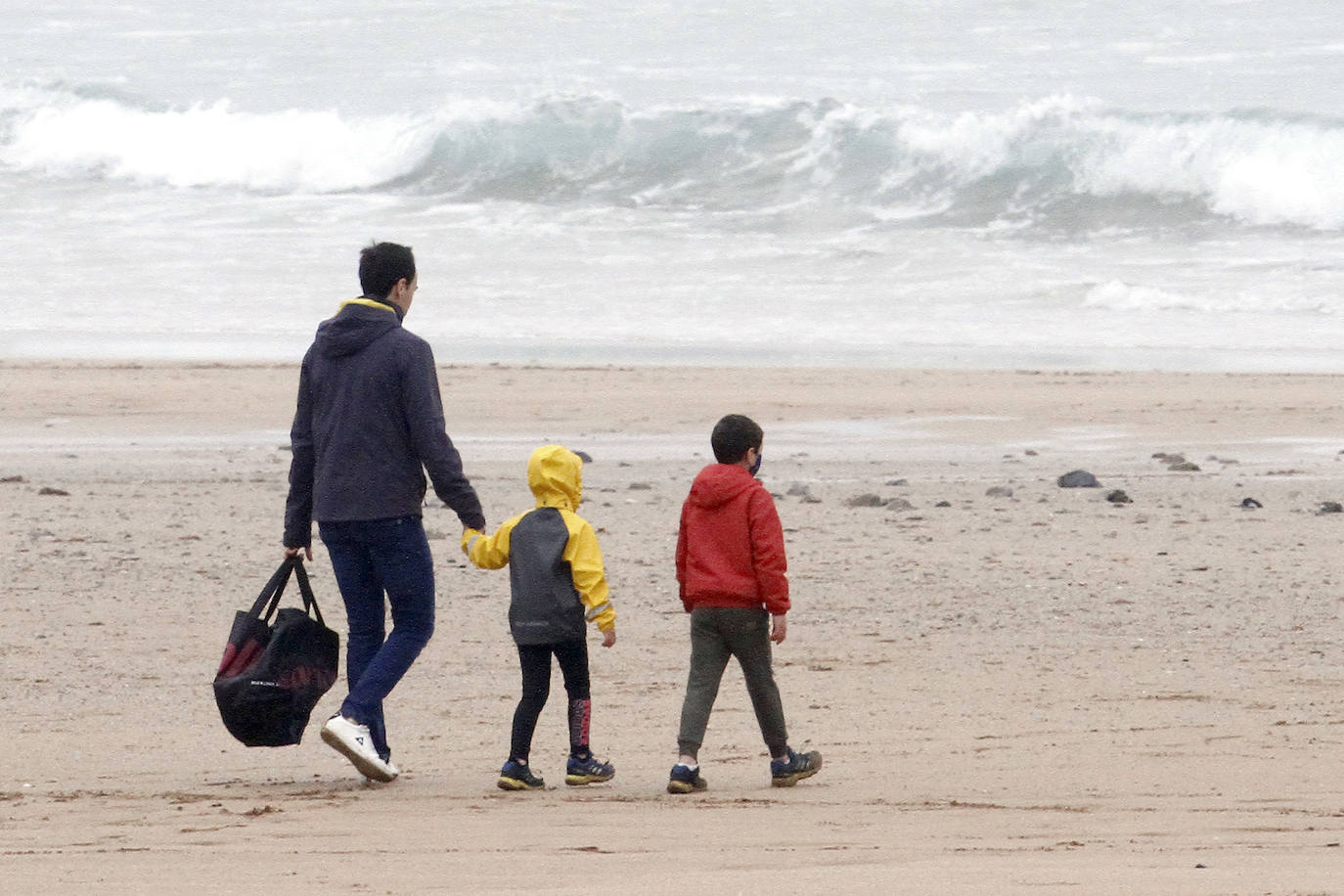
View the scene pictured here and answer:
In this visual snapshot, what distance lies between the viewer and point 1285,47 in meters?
43.2

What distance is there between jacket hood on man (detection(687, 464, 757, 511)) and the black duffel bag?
119 centimetres

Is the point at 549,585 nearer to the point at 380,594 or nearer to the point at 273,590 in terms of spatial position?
the point at 380,594

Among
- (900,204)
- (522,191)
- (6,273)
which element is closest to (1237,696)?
(6,273)

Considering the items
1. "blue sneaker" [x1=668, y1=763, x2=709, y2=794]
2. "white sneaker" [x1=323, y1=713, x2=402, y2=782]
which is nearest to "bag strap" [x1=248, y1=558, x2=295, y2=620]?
"white sneaker" [x1=323, y1=713, x2=402, y2=782]

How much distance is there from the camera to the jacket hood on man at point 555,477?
198 inches

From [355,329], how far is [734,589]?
1.33 meters

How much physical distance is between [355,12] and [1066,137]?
2536cm

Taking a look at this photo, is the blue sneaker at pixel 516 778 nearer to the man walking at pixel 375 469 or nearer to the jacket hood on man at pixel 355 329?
the man walking at pixel 375 469

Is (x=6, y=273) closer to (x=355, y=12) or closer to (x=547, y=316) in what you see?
(x=547, y=316)

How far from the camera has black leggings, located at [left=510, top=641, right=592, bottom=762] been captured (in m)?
5.11

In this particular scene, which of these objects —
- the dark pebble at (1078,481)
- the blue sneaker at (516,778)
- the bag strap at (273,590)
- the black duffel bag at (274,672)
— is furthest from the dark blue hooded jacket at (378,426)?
the dark pebble at (1078,481)

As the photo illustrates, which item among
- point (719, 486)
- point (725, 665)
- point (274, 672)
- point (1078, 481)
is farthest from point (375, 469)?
point (1078, 481)

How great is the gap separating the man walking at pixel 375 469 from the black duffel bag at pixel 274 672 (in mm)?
138

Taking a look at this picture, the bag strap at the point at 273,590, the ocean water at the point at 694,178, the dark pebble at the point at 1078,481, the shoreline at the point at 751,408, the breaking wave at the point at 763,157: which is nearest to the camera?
the bag strap at the point at 273,590
